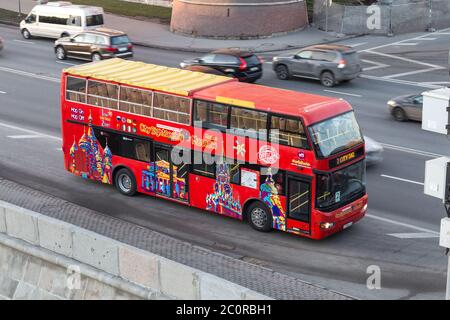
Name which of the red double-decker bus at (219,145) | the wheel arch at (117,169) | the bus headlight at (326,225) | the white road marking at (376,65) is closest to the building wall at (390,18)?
the white road marking at (376,65)

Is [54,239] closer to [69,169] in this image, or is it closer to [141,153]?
[141,153]

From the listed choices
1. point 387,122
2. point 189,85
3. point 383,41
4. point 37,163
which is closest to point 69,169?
point 37,163

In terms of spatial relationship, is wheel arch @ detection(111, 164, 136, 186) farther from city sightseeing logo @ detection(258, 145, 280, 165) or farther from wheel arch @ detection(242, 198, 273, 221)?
city sightseeing logo @ detection(258, 145, 280, 165)

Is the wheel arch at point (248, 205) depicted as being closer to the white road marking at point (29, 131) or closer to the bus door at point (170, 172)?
the bus door at point (170, 172)

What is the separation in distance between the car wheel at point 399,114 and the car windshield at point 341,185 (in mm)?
10959

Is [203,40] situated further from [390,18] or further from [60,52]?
[390,18]

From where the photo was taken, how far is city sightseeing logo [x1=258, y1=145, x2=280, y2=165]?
2088 cm

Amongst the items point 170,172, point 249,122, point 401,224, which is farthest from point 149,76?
point 401,224

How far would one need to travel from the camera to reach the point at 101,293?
1587 cm

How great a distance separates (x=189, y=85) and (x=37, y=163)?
6497 millimetres

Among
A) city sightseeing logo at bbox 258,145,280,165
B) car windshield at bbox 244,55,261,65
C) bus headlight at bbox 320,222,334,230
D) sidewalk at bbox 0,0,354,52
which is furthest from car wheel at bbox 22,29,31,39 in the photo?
bus headlight at bbox 320,222,334,230

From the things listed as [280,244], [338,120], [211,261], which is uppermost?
[338,120]

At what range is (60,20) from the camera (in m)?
47.5

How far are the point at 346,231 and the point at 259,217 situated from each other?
222 cm
